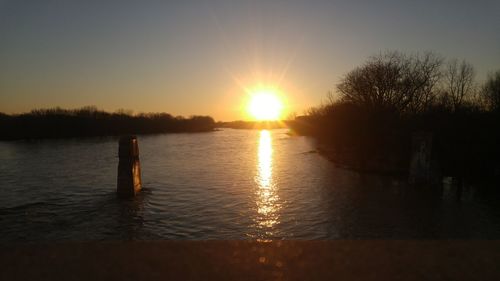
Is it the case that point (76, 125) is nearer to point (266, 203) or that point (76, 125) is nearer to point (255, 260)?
point (266, 203)

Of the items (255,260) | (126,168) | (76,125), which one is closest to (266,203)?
(126,168)

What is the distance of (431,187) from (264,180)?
33.5ft

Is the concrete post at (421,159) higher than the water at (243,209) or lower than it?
higher

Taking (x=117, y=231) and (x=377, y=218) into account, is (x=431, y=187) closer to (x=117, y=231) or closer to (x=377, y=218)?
(x=377, y=218)

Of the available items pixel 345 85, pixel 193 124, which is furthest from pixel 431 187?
pixel 193 124

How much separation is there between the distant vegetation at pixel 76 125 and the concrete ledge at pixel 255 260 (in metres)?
91.0

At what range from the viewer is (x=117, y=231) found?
42.3ft

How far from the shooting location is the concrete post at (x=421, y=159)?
828 inches

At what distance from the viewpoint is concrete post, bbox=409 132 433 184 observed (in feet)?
69.0

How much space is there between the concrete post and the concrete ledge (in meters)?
14.6

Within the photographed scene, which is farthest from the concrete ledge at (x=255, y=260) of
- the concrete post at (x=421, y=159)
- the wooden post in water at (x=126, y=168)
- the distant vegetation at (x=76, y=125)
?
the distant vegetation at (x=76, y=125)

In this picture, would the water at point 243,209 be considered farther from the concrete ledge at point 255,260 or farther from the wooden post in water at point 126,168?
the concrete ledge at point 255,260

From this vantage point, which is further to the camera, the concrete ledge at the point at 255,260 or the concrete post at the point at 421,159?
the concrete post at the point at 421,159

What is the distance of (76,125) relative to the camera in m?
102
